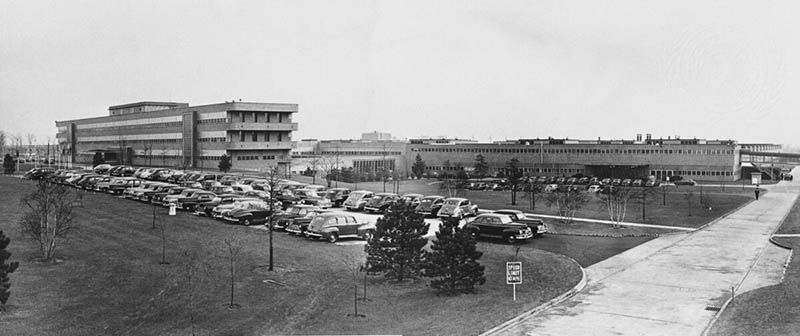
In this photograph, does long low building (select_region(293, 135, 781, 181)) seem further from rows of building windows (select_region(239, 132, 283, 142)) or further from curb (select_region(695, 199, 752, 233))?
curb (select_region(695, 199, 752, 233))

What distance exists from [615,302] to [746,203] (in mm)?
49709

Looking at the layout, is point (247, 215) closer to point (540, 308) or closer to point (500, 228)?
point (500, 228)

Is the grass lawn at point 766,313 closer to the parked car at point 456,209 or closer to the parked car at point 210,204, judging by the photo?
the parked car at point 456,209

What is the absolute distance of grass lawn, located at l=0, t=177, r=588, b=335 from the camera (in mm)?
18812

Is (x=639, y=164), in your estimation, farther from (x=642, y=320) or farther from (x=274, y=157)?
(x=642, y=320)

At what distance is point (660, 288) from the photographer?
79.2 feet

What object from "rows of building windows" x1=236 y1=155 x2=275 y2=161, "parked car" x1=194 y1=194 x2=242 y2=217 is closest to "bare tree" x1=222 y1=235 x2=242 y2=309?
"parked car" x1=194 y1=194 x2=242 y2=217

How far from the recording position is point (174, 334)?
18125 mm

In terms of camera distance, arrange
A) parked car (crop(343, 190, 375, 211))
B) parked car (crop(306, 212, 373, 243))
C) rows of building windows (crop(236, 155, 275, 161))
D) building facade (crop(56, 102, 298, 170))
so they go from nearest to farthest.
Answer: parked car (crop(306, 212, 373, 243)) < parked car (crop(343, 190, 375, 211)) < building facade (crop(56, 102, 298, 170)) < rows of building windows (crop(236, 155, 275, 161))

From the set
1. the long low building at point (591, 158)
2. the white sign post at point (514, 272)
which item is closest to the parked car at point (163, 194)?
the white sign post at point (514, 272)

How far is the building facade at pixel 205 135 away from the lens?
3607 inches

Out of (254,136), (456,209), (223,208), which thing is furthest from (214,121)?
(456,209)

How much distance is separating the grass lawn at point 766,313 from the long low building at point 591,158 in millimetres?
73480

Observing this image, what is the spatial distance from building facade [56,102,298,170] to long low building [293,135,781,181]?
386 inches
